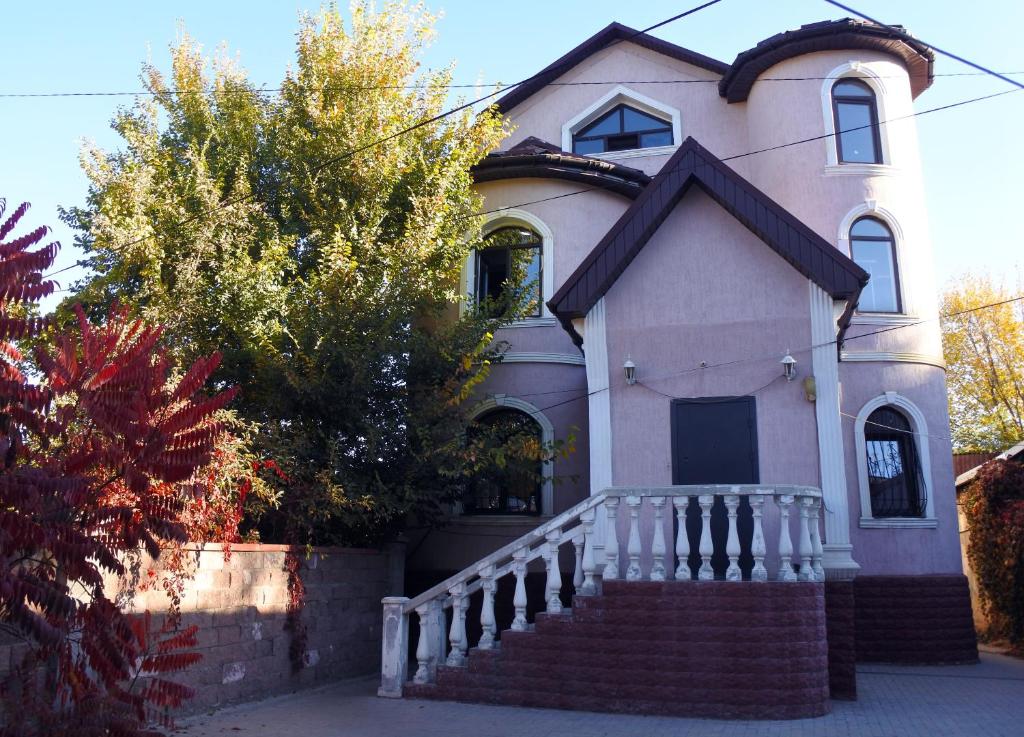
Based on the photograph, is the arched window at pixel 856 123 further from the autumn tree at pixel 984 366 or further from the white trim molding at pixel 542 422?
the autumn tree at pixel 984 366

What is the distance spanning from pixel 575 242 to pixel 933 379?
603cm

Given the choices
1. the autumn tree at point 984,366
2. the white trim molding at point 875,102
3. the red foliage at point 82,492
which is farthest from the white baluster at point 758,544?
the autumn tree at point 984,366

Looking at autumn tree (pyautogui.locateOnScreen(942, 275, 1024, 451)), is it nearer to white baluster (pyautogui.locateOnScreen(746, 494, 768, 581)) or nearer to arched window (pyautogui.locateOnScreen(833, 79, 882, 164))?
arched window (pyautogui.locateOnScreen(833, 79, 882, 164))

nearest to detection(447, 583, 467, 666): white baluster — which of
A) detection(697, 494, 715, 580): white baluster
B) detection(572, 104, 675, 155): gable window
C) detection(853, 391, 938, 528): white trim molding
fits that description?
detection(697, 494, 715, 580): white baluster

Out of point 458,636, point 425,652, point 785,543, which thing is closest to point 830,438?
point 785,543

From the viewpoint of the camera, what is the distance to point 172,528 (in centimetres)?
539

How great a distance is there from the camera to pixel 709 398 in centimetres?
1036

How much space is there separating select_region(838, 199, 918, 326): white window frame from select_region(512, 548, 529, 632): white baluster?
7.17 meters

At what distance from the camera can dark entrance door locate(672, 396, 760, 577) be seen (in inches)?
396

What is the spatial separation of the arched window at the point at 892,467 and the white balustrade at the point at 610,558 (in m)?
4.25

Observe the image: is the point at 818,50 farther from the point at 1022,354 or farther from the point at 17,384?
the point at 1022,354

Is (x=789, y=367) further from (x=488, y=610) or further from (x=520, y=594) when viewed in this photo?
(x=488, y=610)

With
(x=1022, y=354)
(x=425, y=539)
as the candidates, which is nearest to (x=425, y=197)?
(x=425, y=539)

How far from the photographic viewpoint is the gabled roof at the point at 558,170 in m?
14.4
